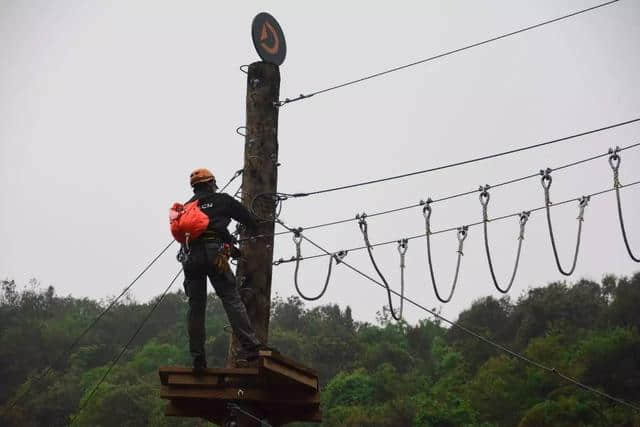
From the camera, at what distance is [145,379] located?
2133 inches

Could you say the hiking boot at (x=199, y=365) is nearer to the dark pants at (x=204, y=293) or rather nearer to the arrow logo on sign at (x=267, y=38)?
the dark pants at (x=204, y=293)

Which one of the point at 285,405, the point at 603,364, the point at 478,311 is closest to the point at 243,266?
the point at 285,405

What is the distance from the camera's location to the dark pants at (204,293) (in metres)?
6.20

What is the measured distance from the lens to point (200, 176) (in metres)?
6.72

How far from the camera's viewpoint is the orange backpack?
6.29 meters

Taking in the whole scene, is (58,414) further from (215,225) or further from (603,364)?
(215,225)

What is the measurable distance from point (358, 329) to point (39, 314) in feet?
94.9

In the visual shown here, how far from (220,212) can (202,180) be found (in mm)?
398

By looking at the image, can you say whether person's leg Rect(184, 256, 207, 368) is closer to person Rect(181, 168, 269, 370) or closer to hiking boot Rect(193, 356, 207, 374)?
person Rect(181, 168, 269, 370)

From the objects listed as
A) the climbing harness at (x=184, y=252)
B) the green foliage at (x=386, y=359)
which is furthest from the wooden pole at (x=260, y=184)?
the green foliage at (x=386, y=359)

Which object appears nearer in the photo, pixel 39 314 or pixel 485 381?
pixel 485 381

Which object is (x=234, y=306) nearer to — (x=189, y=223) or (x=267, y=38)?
(x=189, y=223)

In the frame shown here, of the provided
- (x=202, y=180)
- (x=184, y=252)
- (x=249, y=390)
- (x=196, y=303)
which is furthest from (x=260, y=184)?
(x=249, y=390)

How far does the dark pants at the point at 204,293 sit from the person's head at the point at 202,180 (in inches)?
23.5
